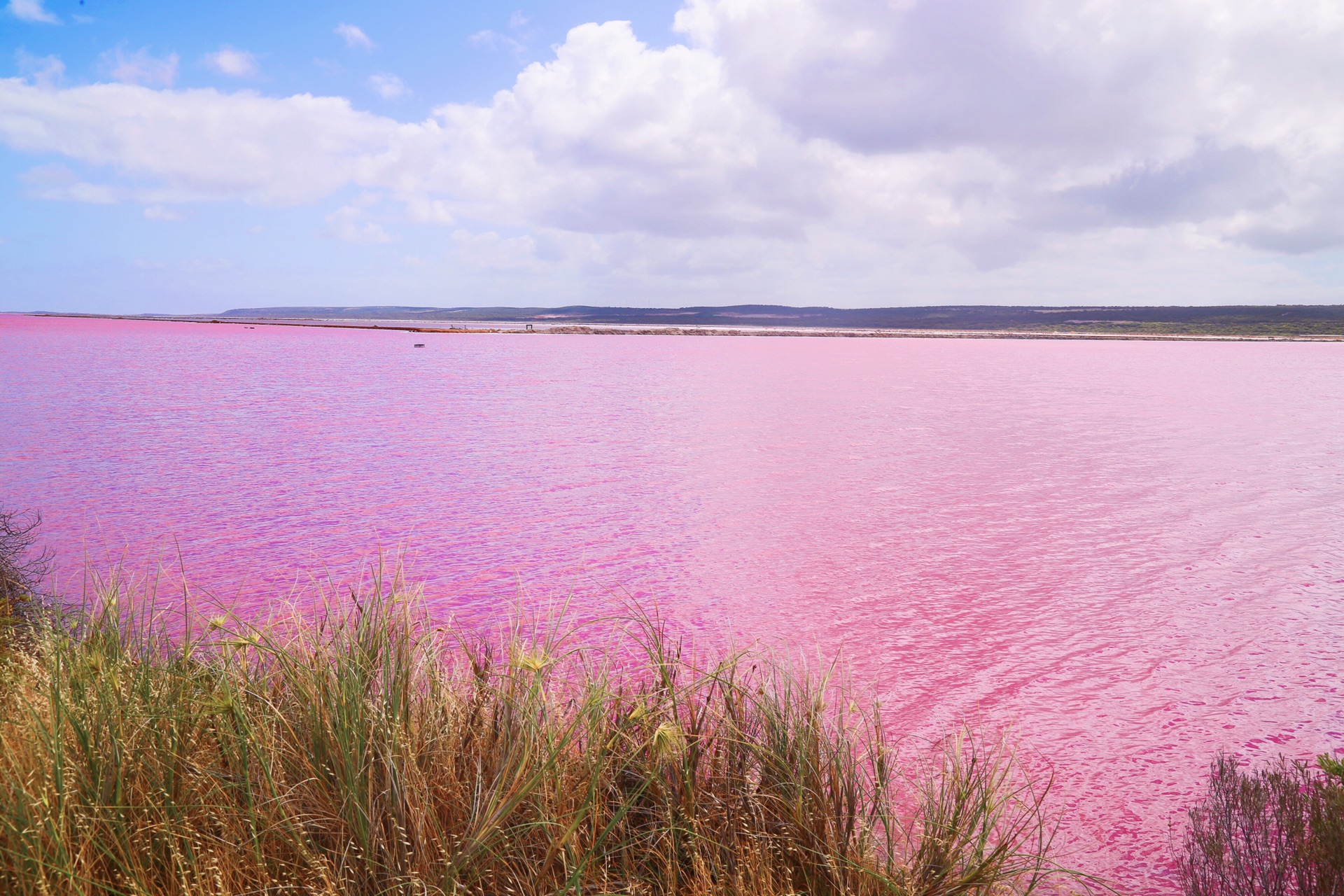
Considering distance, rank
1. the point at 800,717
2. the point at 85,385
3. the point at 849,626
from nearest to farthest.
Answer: the point at 800,717
the point at 849,626
the point at 85,385

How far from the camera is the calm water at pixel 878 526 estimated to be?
5.11m

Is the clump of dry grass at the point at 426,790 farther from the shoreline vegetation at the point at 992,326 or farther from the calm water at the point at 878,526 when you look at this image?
the shoreline vegetation at the point at 992,326

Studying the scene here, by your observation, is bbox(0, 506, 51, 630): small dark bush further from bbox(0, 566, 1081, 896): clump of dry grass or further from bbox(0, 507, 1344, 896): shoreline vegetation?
bbox(0, 566, 1081, 896): clump of dry grass

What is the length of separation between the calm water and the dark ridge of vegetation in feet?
0.64

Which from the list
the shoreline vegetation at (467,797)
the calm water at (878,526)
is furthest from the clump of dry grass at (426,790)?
the calm water at (878,526)

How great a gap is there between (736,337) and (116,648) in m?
80.1

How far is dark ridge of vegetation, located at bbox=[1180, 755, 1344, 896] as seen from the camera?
306 centimetres

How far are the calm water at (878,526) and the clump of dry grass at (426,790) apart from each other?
149 centimetres

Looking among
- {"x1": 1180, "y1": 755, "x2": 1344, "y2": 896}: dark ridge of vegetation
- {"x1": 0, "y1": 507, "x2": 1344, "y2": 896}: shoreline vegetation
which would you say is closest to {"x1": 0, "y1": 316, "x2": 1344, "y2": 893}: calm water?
{"x1": 1180, "y1": 755, "x2": 1344, "y2": 896}: dark ridge of vegetation

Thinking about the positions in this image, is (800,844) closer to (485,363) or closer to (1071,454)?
(1071,454)

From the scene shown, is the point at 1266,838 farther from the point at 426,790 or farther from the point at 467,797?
the point at 426,790

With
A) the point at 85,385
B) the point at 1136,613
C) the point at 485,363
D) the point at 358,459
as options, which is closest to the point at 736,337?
the point at 485,363

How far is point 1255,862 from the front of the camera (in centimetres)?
343

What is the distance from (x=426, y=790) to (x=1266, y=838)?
318 centimetres
